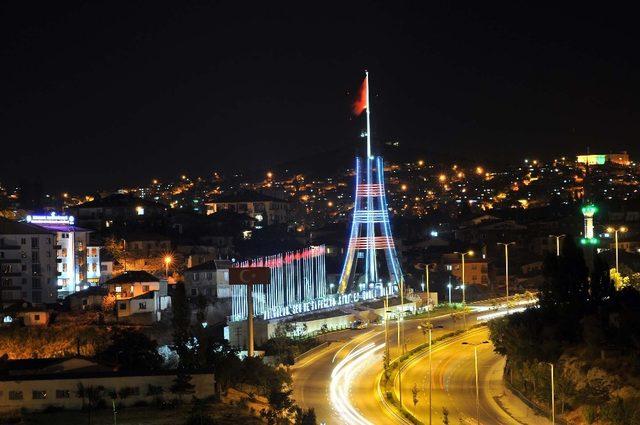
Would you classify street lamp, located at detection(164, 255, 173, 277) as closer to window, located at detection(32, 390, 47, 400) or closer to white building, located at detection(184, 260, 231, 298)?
white building, located at detection(184, 260, 231, 298)

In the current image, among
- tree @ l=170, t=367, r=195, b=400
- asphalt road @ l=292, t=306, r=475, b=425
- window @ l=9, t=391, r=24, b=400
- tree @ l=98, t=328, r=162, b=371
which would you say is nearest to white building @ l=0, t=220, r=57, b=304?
tree @ l=98, t=328, r=162, b=371

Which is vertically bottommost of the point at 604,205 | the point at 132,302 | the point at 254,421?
the point at 254,421

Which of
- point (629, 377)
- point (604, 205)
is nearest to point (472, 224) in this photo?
point (604, 205)

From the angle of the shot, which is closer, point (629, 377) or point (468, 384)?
point (629, 377)

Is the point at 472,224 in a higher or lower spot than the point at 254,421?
higher

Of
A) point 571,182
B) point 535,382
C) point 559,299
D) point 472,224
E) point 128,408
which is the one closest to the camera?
point 128,408

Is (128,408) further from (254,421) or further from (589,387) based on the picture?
(589,387)

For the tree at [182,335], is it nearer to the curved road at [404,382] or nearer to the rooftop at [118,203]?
the curved road at [404,382]
